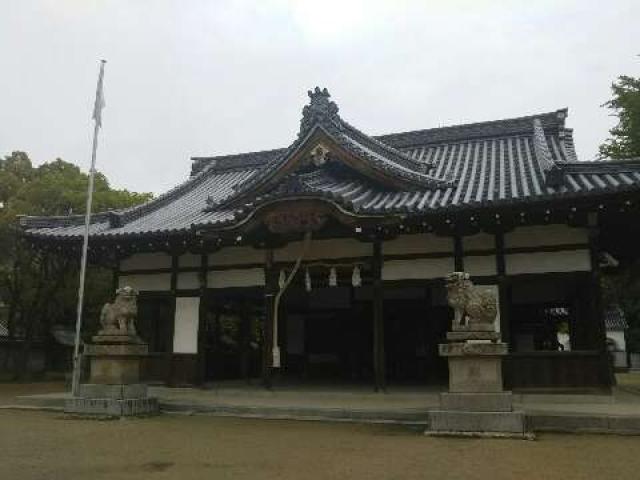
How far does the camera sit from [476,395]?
887 cm

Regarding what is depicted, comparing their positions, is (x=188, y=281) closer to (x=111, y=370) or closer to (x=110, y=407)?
(x=111, y=370)

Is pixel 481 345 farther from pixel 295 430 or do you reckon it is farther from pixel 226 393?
pixel 226 393

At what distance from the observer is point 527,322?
61.4ft

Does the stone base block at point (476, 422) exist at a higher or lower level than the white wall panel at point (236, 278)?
lower

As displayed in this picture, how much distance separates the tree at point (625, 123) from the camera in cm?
2161

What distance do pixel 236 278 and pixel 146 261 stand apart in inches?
109

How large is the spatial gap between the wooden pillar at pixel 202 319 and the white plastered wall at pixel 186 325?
0.35 ft

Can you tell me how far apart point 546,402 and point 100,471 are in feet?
27.0

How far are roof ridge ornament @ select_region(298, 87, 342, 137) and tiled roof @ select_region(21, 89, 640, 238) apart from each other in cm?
4

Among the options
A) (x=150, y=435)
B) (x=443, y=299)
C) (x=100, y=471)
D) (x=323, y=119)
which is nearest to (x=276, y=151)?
(x=323, y=119)

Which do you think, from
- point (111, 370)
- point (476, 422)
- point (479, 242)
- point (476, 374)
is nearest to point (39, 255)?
point (111, 370)

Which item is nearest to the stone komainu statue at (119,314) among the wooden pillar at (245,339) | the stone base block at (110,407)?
the stone base block at (110,407)

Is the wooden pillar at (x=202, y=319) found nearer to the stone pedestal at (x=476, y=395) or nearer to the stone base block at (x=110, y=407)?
the stone base block at (x=110, y=407)

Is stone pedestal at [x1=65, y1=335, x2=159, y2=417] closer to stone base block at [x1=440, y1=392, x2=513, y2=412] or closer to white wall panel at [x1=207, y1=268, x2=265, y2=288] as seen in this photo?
white wall panel at [x1=207, y1=268, x2=265, y2=288]
